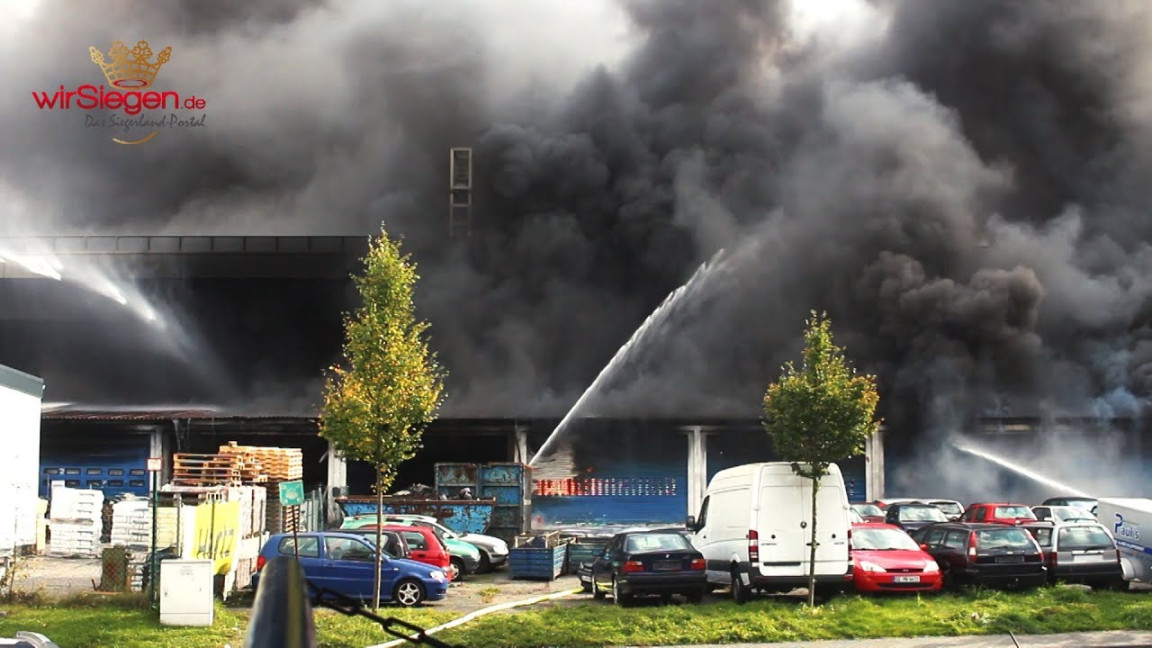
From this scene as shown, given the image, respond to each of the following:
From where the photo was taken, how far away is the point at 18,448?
679 inches

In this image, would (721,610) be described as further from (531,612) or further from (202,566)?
(202,566)

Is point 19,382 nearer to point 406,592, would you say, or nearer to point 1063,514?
point 406,592

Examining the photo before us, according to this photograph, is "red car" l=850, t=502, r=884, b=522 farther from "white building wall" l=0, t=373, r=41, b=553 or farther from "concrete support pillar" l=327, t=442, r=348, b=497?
"white building wall" l=0, t=373, r=41, b=553

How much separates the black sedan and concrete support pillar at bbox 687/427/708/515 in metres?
15.2

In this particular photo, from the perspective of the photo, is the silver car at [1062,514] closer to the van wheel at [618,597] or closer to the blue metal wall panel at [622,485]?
the blue metal wall panel at [622,485]

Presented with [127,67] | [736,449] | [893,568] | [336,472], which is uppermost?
[127,67]

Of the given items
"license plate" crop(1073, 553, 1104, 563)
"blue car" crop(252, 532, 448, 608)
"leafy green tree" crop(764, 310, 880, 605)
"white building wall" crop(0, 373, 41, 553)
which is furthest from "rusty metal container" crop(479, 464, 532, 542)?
"license plate" crop(1073, 553, 1104, 563)

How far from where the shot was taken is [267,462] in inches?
859

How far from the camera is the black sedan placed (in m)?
15.6

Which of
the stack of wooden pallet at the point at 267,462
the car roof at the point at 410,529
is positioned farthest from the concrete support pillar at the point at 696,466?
the car roof at the point at 410,529

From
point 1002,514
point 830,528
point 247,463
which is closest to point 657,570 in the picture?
point 830,528

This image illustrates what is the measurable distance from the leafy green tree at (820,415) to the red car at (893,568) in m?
0.80

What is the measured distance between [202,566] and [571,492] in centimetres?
1758

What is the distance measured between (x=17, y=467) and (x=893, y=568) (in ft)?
43.5
